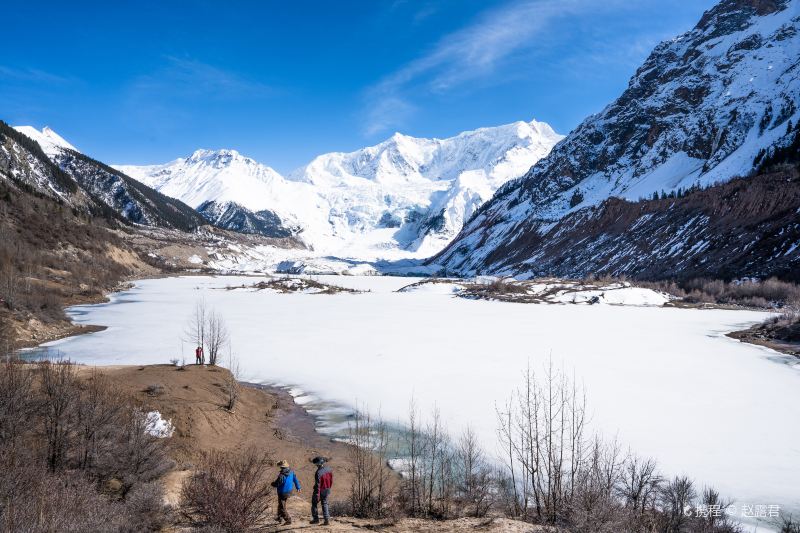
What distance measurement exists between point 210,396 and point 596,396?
18.1 meters

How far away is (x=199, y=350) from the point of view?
28.2 m

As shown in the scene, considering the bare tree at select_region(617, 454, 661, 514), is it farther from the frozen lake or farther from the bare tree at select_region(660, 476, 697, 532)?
the frozen lake

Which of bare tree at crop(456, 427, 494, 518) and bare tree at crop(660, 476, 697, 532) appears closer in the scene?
bare tree at crop(660, 476, 697, 532)

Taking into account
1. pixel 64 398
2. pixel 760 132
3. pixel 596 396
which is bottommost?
pixel 596 396

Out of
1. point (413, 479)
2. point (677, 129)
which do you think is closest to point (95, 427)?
point (413, 479)

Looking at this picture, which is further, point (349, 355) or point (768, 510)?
point (349, 355)

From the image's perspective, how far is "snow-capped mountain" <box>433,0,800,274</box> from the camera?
389 feet

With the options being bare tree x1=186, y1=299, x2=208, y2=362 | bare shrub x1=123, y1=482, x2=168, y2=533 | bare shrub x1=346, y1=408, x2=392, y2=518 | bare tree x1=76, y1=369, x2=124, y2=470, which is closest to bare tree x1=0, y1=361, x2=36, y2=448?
bare tree x1=76, y1=369, x2=124, y2=470

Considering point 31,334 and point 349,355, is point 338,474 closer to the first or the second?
point 349,355

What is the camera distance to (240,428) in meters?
20.4

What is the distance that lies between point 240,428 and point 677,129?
6290 inches

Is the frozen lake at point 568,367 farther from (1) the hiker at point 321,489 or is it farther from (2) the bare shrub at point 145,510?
(2) the bare shrub at point 145,510

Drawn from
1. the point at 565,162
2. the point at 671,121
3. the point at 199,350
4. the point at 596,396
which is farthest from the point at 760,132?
the point at 199,350

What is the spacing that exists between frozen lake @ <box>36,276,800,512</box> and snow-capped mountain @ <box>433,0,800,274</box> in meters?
73.1
